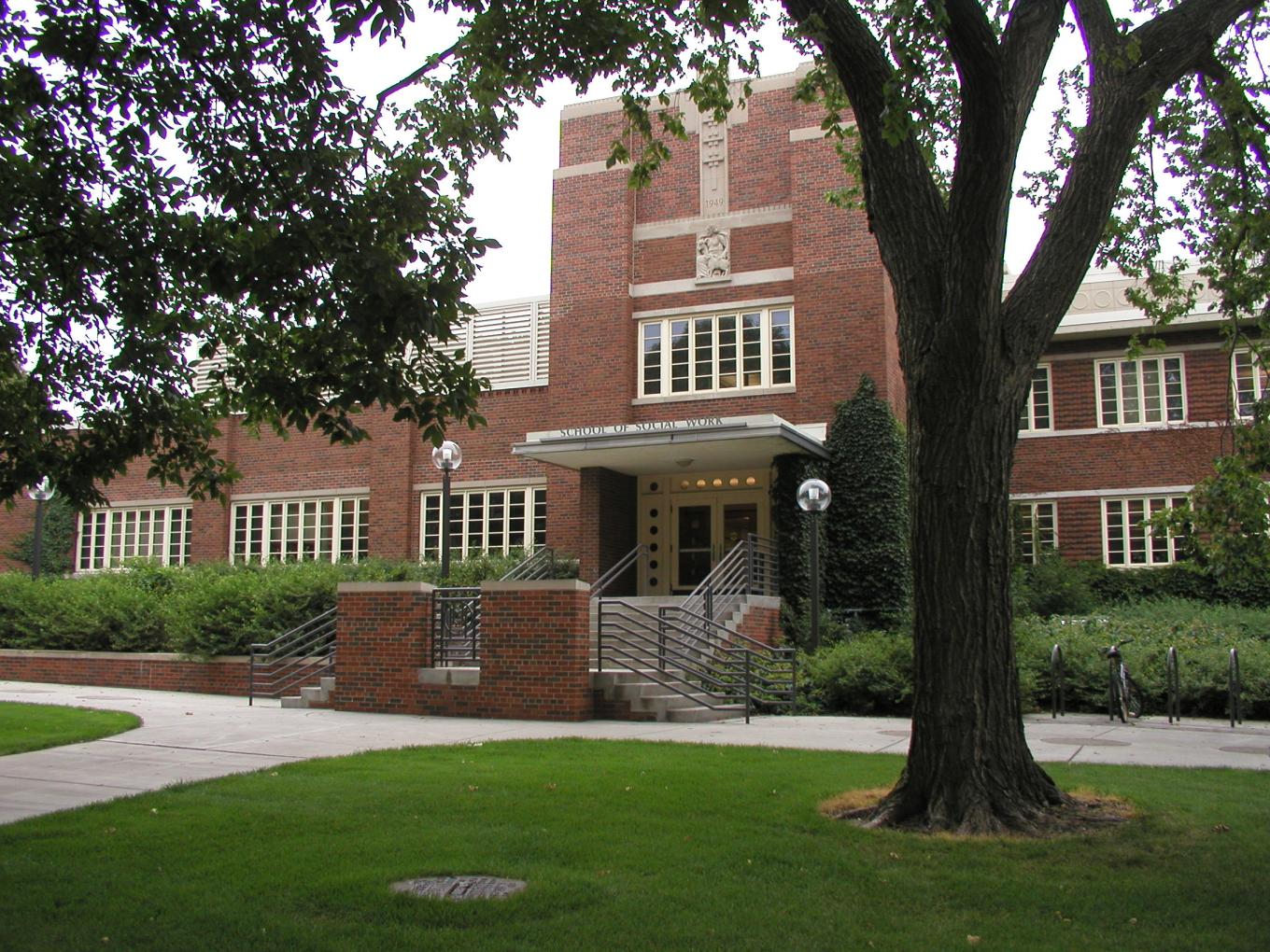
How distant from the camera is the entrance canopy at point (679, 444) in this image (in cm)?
2084

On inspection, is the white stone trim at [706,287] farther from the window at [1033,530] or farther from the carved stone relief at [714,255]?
the window at [1033,530]

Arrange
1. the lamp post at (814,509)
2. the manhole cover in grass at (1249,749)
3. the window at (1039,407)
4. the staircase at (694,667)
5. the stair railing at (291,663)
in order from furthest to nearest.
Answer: the window at (1039,407) < the lamp post at (814,509) < the stair railing at (291,663) < the staircase at (694,667) < the manhole cover in grass at (1249,749)

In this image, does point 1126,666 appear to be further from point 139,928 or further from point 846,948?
point 139,928

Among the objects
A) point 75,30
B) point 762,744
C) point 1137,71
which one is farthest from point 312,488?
point 1137,71

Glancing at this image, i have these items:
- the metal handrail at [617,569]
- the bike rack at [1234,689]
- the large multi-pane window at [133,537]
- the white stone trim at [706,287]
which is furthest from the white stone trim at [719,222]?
the large multi-pane window at [133,537]

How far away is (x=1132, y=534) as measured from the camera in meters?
25.8

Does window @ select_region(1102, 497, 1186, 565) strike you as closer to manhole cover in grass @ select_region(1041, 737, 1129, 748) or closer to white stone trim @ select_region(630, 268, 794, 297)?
white stone trim @ select_region(630, 268, 794, 297)

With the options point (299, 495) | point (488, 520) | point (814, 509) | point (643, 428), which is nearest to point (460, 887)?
point (814, 509)

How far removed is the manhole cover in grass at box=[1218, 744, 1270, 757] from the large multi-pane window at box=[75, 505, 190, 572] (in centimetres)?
2651

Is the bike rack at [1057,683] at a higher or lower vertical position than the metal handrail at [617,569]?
lower

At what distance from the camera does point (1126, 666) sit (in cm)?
1546

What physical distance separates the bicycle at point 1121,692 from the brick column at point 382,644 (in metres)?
8.91

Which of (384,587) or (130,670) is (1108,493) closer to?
(384,587)

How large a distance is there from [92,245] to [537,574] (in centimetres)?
1674
